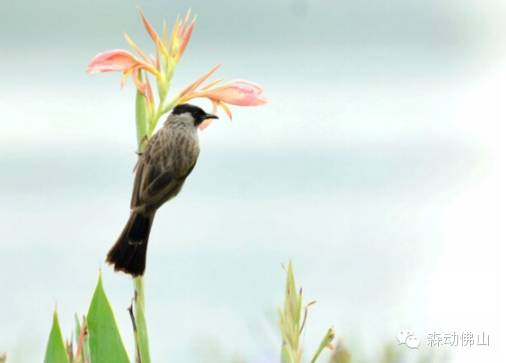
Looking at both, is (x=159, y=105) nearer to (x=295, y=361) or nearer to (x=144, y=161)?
(x=144, y=161)

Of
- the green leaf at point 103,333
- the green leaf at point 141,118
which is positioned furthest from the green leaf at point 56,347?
the green leaf at point 141,118

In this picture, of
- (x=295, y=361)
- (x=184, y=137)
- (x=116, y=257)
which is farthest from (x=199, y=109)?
(x=295, y=361)

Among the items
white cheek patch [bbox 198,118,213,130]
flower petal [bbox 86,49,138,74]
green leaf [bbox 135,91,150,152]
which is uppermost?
flower petal [bbox 86,49,138,74]

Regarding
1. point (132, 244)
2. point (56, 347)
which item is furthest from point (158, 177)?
point (56, 347)

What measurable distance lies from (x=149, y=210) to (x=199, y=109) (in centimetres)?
Answer: 10

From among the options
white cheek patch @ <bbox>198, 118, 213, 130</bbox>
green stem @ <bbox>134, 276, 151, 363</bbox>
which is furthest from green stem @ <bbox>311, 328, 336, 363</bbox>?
white cheek patch @ <bbox>198, 118, 213, 130</bbox>

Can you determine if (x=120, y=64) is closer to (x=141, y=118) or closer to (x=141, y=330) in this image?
(x=141, y=118)

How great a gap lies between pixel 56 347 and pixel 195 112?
0.24 metres

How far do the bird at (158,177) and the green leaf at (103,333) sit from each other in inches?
1.2

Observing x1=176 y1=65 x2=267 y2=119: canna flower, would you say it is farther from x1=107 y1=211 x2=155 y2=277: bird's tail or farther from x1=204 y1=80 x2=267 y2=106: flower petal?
x1=107 y1=211 x2=155 y2=277: bird's tail

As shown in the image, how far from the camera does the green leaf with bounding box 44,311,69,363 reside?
21.3 inches

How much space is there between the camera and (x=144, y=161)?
576mm

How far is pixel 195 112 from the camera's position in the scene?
0.63 m

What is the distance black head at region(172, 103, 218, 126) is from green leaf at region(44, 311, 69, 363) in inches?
8.1
